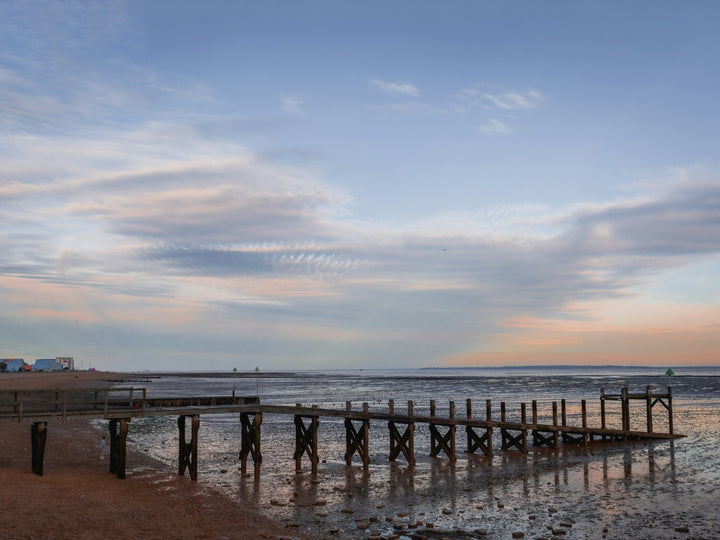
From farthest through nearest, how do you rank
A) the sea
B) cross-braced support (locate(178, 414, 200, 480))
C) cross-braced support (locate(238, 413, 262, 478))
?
1. cross-braced support (locate(238, 413, 262, 478))
2. cross-braced support (locate(178, 414, 200, 480))
3. the sea

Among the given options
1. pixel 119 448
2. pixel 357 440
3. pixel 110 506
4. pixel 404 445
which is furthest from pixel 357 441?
pixel 110 506

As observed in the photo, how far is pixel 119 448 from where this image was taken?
878 inches

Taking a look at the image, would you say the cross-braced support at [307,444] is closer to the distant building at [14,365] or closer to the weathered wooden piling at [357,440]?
the weathered wooden piling at [357,440]

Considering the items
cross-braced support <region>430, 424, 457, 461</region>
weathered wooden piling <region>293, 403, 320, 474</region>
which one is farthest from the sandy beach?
cross-braced support <region>430, 424, 457, 461</region>

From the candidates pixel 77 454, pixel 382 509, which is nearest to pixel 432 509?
pixel 382 509

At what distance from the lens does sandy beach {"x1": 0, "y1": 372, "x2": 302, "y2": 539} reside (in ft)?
50.4

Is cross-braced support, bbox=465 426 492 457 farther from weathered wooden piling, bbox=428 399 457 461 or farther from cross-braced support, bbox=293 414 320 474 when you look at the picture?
cross-braced support, bbox=293 414 320 474

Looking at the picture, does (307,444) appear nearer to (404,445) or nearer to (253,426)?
(253,426)

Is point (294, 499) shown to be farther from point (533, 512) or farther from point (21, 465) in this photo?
point (21, 465)

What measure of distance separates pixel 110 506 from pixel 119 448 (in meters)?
4.83

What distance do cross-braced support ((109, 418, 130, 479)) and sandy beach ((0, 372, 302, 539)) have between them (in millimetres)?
353

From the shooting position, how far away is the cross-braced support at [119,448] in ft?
72.7

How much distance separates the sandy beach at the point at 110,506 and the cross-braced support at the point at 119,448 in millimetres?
353

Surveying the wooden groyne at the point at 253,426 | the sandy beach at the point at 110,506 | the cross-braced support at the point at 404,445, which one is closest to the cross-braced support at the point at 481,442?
the wooden groyne at the point at 253,426
